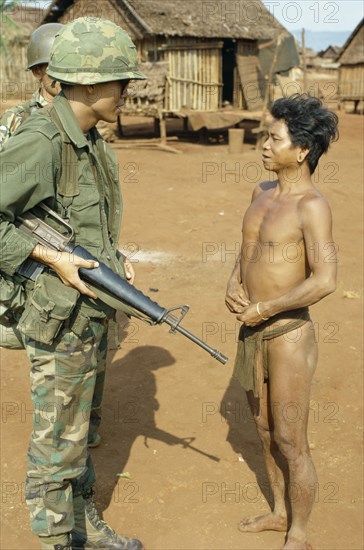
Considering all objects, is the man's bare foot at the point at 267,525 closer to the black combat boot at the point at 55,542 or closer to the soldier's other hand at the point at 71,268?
the black combat boot at the point at 55,542

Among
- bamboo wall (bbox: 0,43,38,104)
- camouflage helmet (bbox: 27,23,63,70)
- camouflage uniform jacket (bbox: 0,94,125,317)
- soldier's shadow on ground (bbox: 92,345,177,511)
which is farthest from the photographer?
bamboo wall (bbox: 0,43,38,104)

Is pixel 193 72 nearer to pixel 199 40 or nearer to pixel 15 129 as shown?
pixel 199 40

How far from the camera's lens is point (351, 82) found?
24.3 metres

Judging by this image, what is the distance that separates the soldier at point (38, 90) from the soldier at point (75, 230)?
116cm

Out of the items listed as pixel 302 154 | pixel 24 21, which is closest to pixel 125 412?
pixel 302 154

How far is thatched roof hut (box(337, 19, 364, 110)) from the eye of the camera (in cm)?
2391

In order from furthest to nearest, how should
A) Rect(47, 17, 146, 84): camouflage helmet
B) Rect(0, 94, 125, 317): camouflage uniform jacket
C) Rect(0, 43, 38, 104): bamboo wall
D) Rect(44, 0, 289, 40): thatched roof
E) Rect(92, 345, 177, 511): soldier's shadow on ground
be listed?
1. Rect(0, 43, 38, 104): bamboo wall
2. Rect(44, 0, 289, 40): thatched roof
3. Rect(92, 345, 177, 511): soldier's shadow on ground
4. Rect(47, 17, 146, 84): camouflage helmet
5. Rect(0, 94, 125, 317): camouflage uniform jacket

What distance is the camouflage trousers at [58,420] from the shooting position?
8.61ft

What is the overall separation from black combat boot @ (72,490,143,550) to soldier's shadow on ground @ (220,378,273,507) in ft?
2.74

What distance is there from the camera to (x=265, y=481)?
3703 millimetres

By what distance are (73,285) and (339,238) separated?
6316mm

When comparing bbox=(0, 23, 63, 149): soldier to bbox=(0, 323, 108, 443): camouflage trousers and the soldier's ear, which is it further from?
the soldier's ear

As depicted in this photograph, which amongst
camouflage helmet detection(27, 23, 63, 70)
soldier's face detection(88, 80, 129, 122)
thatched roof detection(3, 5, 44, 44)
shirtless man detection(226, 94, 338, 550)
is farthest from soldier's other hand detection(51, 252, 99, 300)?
thatched roof detection(3, 5, 44, 44)

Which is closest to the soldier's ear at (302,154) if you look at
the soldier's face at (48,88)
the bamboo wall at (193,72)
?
the soldier's face at (48,88)
